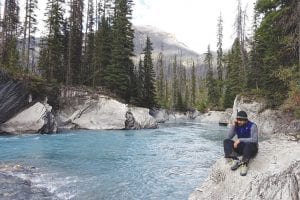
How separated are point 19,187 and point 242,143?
7.02m

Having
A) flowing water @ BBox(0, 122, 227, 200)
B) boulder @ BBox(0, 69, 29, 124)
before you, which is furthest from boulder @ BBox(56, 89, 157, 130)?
flowing water @ BBox(0, 122, 227, 200)

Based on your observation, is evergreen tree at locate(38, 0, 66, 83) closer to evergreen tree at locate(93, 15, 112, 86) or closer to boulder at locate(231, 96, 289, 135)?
evergreen tree at locate(93, 15, 112, 86)

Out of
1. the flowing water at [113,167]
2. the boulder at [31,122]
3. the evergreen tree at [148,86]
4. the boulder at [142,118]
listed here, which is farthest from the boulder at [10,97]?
the evergreen tree at [148,86]

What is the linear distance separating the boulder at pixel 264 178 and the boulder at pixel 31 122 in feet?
76.0

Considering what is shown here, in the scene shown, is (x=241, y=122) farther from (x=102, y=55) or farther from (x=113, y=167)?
(x=102, y=55)

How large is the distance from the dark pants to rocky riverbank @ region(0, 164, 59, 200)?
5.12m

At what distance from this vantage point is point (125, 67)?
45156 millimetres

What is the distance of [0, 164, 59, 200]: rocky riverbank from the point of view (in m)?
10.1

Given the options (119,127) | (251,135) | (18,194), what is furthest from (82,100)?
(251,135)

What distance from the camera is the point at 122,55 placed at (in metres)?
44.9

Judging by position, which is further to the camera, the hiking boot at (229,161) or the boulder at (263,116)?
the boulder at (263,116)

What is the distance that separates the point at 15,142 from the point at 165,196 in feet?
49.6

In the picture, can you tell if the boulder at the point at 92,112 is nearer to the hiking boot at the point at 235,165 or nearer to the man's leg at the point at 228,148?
the man's leg at the point at 228,148

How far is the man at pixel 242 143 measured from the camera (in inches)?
316
